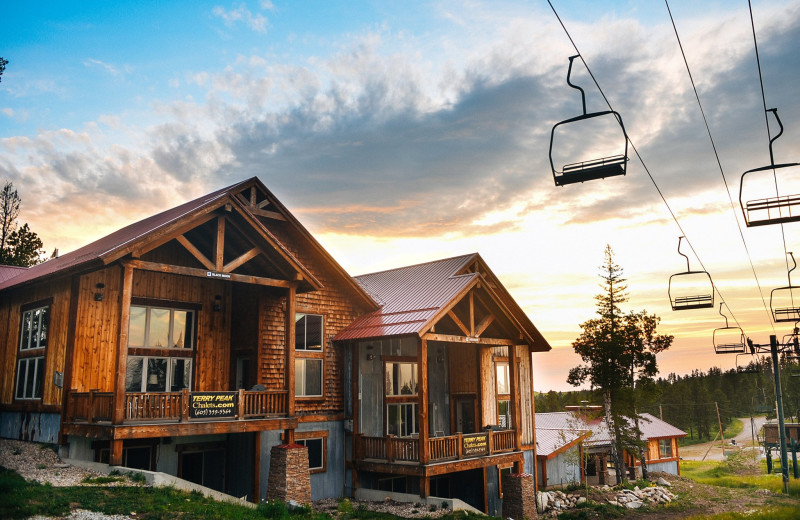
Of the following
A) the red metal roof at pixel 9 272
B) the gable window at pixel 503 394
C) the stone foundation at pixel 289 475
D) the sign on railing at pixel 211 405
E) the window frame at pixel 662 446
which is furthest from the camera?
the window frame at pixel 662 446

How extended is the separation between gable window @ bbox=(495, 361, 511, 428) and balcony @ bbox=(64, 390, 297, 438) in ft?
39.1

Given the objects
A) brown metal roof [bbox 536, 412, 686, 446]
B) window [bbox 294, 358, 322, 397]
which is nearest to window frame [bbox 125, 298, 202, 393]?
window [bbox 294, 358, 322, 397]

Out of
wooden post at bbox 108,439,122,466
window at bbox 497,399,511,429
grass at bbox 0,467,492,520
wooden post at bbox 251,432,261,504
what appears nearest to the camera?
grass at bbox 0,467,492,520

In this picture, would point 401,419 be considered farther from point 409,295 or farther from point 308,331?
point 308,331

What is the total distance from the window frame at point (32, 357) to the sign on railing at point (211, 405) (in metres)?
4.94

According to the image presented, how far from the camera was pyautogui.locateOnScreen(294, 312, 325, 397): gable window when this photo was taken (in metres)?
22.5

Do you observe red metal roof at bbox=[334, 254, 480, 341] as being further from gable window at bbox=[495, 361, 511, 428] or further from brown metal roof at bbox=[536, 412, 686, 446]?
brown metal roof at bbox=[536, 412, 686, 446]

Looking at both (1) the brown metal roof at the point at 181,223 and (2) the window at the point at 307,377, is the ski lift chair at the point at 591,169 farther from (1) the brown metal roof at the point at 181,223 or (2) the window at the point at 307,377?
(2) the window at the point at 307,377

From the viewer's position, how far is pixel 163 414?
1694 centimetres

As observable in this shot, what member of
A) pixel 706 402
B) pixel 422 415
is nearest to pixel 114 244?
pixel 422 415

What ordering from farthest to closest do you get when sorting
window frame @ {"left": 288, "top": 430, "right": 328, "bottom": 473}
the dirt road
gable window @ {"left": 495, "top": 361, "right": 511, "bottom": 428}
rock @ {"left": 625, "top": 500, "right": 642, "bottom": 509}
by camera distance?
1. the dirt road
2. rock @ {"left": 625, "top": 500, "right": 642, "bottom": 509}
3. gable window @ {"left": 495, "top": 361, "right": 511, "bottom": 428}
4. window frame @ {"left": 288, "top": 430, "right": 328, "bottom": 473}

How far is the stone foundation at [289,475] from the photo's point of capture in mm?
18469

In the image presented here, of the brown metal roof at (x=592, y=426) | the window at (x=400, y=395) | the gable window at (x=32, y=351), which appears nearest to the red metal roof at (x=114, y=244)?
the gable window at (x=32, y=351)

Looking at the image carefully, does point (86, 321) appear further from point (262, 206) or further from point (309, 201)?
point (309, 201)
